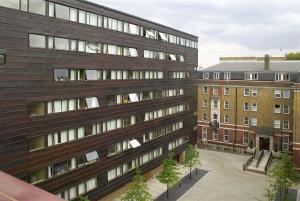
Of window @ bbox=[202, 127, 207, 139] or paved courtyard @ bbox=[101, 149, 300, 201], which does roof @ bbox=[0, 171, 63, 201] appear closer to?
paved courtyard @ bbox=[101, 149, 300, 201]

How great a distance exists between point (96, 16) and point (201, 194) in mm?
24659

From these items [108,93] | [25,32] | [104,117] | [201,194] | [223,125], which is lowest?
[201,194]

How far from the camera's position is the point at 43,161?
84.2ft

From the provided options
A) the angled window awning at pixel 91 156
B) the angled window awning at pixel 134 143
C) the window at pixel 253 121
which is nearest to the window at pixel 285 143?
the window at pixel 253 121

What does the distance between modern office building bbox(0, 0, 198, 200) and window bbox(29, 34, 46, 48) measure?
0.08 meters

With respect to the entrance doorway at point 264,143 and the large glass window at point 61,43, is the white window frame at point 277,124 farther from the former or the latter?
the large glass window at point 61,43

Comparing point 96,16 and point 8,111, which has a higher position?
point 96,16

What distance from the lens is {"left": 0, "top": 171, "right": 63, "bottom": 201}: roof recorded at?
10156 millimetres

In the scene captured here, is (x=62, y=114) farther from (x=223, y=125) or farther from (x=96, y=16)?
(x=223, y=125)

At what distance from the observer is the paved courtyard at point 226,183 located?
1484 inches

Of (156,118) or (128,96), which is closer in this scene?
(128,96)

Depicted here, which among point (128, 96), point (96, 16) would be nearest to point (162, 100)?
point (128, 96)

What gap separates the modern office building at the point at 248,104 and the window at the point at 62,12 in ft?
128

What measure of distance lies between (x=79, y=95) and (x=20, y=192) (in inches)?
732
